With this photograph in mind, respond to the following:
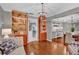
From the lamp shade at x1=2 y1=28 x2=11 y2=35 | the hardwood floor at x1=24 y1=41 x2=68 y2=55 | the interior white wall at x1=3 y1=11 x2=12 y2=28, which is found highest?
the interior white wall at x1=3 y1=11 x2=12 y2=28

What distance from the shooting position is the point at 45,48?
258 cm

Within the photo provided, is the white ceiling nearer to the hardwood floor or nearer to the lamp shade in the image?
the lamp shade

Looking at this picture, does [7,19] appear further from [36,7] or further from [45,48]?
[45,48]

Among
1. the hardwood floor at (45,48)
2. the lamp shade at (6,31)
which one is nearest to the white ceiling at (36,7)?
the lamp shade at (6,31)

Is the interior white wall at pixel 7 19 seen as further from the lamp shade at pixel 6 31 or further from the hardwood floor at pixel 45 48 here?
the hardwood floor at pixel 45 48

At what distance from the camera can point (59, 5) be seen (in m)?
2.58

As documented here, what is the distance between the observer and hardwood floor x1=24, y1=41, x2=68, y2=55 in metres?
2.57

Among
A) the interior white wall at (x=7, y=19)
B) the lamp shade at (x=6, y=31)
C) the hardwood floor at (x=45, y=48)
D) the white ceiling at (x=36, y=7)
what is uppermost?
the white ceiling at (x=36, y=7)

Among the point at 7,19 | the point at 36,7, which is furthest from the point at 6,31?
the point at 36,7

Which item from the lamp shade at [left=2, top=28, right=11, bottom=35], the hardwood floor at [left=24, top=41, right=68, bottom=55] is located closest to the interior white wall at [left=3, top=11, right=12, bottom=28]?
the lamp shade at [left=2, top=28, right=11, bottom=35]

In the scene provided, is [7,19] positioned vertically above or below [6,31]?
above

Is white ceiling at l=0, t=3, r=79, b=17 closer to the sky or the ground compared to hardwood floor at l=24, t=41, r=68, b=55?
closer to the sky

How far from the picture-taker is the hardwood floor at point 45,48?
8.43 feet
